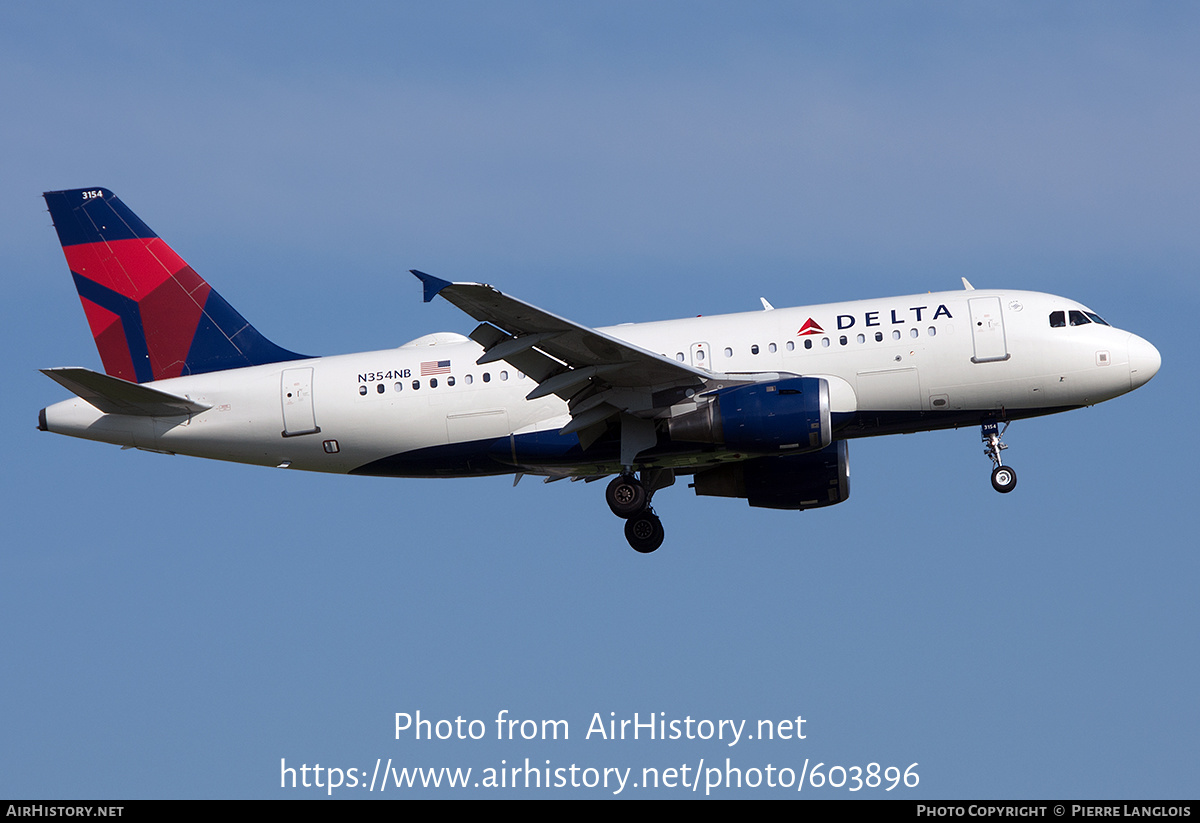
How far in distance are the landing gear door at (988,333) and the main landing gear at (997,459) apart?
1.76 meters

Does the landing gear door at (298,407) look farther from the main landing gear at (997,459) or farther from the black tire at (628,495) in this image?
the main landing gear at (997,459)

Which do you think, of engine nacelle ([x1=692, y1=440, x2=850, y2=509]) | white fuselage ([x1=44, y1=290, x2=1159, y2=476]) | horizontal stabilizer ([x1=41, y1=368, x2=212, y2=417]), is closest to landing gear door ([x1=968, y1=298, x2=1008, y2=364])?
white fuselage ([x1=44, y1=290, x2=1159, y2=476])

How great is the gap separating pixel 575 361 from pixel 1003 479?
35.3 ft

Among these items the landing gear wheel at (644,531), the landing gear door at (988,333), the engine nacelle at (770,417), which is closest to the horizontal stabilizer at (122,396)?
the landing gear wheel at (644,531)

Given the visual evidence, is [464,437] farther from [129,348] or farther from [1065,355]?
[1065,355]

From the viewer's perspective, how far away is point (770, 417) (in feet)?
97.5

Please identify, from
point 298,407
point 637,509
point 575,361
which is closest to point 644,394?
point 575,361

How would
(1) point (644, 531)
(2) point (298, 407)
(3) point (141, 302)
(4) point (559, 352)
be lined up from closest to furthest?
(4) point (559, 352), (2) point (298, 407), (1) point (644, 531), (3) point (141, 302)

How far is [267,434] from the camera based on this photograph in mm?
33125

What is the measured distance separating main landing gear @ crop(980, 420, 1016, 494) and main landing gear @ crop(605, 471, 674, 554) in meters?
8.06

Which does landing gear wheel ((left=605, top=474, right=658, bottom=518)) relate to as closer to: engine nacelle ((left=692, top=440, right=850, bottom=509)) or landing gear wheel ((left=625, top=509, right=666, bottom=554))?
landing gear wheel ((left=625, top=509, right=666, bottom=554))

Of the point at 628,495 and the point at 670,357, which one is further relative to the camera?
the point at 628,495

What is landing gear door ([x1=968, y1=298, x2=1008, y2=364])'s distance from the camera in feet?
102

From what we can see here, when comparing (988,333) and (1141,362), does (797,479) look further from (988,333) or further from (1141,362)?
(1141,362)
